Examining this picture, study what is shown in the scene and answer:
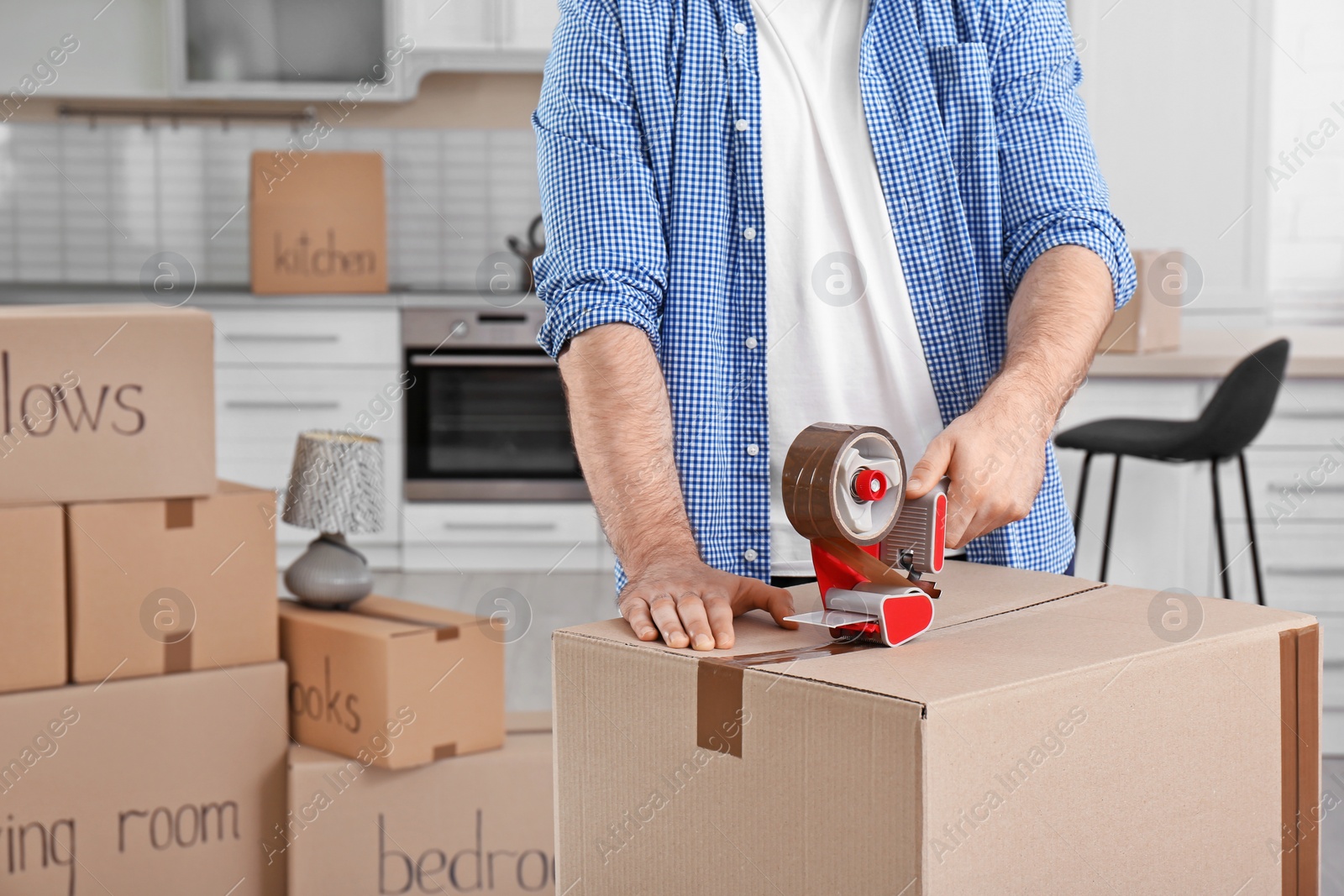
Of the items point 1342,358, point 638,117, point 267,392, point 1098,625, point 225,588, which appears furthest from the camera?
point 267,392

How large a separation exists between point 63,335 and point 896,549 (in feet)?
3.98

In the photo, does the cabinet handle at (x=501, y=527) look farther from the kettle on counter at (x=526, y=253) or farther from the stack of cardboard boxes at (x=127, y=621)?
the stack of cardboard boxes at (x=127, y=621)

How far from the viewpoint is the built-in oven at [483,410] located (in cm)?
358

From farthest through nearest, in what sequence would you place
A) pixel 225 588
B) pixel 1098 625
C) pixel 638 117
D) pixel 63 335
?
1. pixel 225 588
2. pixel 63 335
3. pixel 638 117
4. pixel 1098 625

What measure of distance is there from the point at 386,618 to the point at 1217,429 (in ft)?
4.81

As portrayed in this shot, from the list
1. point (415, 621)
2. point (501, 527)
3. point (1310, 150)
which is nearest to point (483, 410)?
point (501, 527)

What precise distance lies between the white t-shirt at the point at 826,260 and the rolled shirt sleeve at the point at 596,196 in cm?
11

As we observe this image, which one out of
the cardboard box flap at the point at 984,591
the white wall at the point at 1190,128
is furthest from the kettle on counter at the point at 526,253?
the cardboard box flap at the point at 984,591

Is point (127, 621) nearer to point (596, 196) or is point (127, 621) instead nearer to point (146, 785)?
point (146, 785)

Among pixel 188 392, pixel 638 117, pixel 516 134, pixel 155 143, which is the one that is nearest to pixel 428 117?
pixel 516 134

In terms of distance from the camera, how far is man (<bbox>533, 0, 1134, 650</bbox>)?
98 centimetres

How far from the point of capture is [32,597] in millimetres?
1476

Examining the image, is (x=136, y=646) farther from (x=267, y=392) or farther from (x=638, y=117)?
(x=267, y=392)

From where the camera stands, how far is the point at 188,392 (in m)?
1.55
